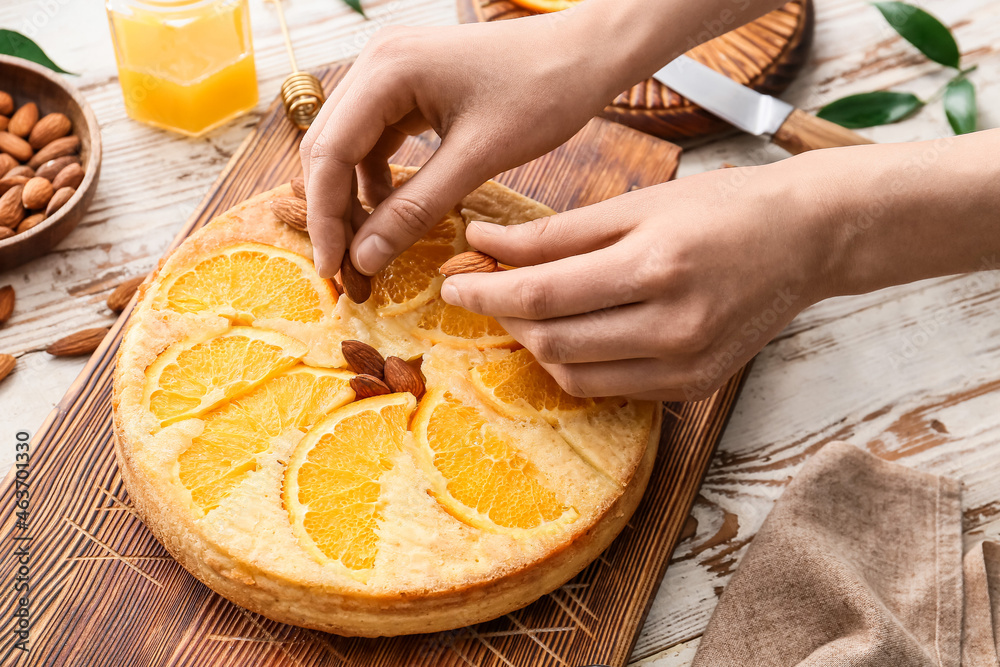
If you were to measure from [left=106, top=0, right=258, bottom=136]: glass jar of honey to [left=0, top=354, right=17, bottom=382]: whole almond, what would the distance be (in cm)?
105

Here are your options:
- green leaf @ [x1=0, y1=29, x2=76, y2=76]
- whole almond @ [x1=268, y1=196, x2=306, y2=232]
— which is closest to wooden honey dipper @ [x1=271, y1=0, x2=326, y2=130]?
whole almond @ [x1=268, y1=196, x2=306, y2=232]

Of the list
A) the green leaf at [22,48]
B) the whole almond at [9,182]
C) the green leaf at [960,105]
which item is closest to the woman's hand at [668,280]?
the whole almond at [9,182]

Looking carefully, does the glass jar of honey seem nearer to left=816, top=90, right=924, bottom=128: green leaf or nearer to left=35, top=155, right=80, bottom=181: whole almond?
left=35, top=155, right=80, bottom=181: whole almond

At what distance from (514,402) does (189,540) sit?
884mm

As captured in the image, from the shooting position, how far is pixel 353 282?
2.22 metres

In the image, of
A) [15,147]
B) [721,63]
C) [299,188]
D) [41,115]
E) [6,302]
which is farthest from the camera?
[721,63]

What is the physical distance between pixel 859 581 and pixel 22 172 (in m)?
2.84

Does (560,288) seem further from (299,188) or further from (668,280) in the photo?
(299,188)

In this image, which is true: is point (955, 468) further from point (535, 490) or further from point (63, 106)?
point (63, 106)

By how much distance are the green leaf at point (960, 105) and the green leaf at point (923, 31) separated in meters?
0.11

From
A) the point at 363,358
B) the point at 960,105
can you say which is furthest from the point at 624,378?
the point at 960,105

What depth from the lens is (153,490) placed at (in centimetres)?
200

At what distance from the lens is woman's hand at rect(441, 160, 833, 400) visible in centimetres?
183

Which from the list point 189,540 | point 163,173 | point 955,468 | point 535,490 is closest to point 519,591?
point 535,490
